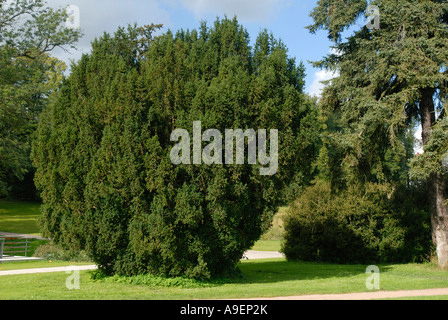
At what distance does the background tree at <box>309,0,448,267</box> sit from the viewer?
14.8 meters

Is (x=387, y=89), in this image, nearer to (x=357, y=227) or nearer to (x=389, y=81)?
(x=389, y=81)

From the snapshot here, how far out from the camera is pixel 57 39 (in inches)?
1014

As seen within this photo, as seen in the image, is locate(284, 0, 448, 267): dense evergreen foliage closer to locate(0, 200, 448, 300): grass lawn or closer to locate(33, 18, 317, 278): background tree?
locate(0, 200, 448, 300): grass lawn

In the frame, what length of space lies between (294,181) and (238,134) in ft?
6.24

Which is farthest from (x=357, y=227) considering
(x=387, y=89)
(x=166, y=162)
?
(x=166, y=162)

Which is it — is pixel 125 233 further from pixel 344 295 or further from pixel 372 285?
pixel 372 285

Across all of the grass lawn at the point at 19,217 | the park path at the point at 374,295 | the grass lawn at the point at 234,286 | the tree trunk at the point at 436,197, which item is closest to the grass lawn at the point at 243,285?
the grass lawn at the point at 234,286

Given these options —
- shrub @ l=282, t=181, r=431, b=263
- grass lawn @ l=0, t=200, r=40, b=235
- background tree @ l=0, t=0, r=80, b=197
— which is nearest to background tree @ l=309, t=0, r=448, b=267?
shrub @ l=282, t=181, r=431, b=263

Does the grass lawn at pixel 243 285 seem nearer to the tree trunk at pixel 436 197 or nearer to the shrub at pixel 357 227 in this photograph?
the tree trunk at pixel 436 197

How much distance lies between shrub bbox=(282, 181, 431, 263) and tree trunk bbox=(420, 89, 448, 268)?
1338 millimetres

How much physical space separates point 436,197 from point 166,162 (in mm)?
10973

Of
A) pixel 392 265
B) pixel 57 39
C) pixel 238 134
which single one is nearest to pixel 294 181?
pixel 238 134

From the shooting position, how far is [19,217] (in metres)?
41.6

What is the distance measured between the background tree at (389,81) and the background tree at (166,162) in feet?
15.6
